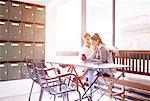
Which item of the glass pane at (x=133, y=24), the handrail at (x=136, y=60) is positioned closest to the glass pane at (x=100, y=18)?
the glass pane at (x=133, y=24)

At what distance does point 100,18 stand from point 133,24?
1.09 m

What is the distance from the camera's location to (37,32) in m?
4.25

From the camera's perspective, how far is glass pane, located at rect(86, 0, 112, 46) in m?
4.79

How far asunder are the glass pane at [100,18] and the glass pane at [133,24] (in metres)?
0.25

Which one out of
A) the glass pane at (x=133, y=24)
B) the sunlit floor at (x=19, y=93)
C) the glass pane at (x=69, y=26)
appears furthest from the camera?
the glass pane at (x=69, y=26)

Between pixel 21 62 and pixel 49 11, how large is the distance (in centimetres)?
130

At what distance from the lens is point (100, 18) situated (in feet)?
16.8

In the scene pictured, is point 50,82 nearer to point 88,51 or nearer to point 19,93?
point 88,51

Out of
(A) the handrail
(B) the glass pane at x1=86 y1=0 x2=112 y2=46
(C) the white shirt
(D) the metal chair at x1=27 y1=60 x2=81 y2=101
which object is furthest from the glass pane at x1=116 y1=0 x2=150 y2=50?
(D) the metal chair at x1=27 y1=60 x2=81 y2=101


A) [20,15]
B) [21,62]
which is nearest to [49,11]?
[20,15]

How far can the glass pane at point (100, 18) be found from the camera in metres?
4.79

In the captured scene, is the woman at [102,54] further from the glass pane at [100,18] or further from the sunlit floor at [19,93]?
the glass pane at [100,18]

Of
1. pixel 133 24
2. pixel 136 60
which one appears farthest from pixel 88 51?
pixel 133 24

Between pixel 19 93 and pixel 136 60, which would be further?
pixel 19 93
